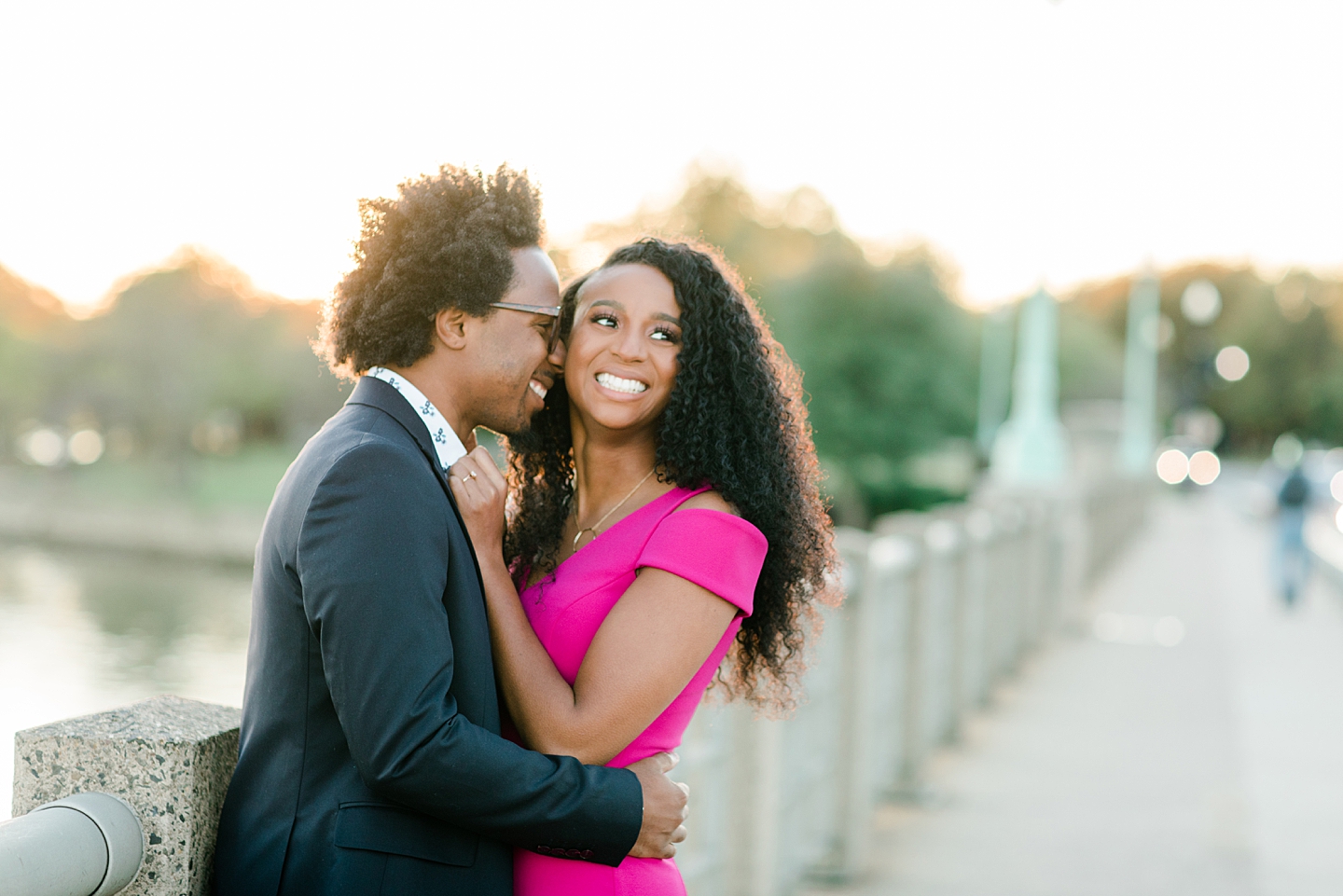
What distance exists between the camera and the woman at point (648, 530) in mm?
2135

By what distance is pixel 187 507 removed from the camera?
29469 millimetres

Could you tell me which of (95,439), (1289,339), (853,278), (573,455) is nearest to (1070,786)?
(573,455)

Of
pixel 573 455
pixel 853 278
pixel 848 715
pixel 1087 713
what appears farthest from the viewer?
pixel 853 278

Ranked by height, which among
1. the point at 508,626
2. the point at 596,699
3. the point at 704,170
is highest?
the point at 704,170

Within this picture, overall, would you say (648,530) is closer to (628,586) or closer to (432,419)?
(628,586)

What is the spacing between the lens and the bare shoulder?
2.40 meters

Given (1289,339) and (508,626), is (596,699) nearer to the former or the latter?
(508,626)

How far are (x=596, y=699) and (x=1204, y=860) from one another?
15.6 feet

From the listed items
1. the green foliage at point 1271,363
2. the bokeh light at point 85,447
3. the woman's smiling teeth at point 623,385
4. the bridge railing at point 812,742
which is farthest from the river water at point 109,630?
the green foliage at point 1271,363

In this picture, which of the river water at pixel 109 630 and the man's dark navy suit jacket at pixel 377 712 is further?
the river water at pixel 109 630

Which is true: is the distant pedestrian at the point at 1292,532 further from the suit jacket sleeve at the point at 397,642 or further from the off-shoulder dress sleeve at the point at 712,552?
the suit jacket sleeve at the point at 397,642

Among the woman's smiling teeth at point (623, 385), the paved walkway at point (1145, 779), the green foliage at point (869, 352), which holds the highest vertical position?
the green foliage at point (869, 352)

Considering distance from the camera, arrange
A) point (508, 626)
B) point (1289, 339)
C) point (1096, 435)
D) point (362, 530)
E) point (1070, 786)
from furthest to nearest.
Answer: point (1289, 339) < point (1096, 435) < point (1070, 786) < point (508, 626) < point (362, 530)

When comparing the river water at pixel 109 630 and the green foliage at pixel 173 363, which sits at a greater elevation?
the green foliage at pixel 173 363
